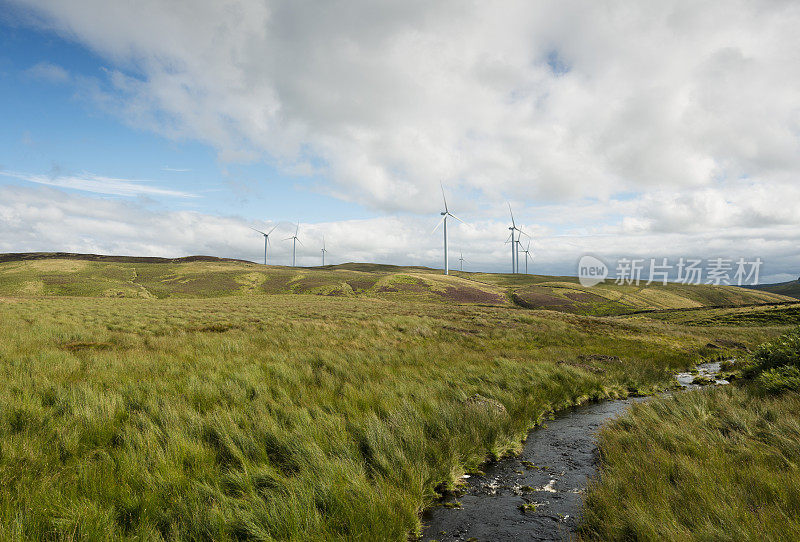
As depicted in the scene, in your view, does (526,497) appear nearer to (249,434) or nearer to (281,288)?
(249,434)

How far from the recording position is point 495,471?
19.0 ft

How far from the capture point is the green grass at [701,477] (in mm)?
3430

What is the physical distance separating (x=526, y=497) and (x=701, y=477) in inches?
87.5

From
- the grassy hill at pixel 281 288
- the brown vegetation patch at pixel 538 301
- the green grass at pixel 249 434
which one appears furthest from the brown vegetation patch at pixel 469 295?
the green grass at pixel 249 434

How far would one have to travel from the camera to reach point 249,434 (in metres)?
5.60

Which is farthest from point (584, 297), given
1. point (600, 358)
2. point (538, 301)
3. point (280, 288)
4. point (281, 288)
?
point (600, 358)

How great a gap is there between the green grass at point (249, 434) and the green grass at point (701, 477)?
2011 millimetres

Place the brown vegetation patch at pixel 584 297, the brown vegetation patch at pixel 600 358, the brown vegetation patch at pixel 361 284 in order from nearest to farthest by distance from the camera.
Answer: the brown vegetation patch at pixel 600 358
the brown vegetation patch at pixel 584 297
the brown vegetation patch at pixel 361 284

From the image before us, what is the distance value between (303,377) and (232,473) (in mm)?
5157

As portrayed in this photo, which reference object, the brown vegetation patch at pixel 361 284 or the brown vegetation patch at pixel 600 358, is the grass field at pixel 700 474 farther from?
the brown vegetation patch at pixel 361 284

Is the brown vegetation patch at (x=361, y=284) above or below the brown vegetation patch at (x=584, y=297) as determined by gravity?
above

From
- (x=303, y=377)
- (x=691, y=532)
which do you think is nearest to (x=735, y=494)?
(x=691, y=532)

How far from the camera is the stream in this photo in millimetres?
4242

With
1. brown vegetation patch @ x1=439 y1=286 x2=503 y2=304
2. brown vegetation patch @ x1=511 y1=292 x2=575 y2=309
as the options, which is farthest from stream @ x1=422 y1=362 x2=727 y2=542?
brown vegetation patch @ x1=511 y1=292 x2=575 y2=309
